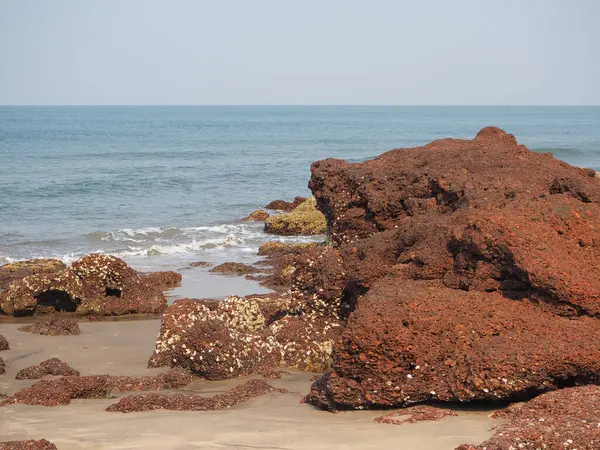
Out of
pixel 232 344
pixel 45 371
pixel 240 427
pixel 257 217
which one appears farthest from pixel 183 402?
pixel 257 217

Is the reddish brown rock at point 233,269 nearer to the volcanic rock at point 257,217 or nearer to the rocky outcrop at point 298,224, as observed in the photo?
the rocky outcrop at point 298,224

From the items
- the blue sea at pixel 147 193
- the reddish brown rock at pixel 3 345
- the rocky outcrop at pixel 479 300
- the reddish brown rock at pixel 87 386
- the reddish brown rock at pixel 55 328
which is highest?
the rocky outcrop at pixel 479 300

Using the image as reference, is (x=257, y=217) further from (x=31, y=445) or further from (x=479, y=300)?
(x=31, y=445)

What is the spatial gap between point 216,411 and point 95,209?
23403 mm

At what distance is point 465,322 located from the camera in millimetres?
6203

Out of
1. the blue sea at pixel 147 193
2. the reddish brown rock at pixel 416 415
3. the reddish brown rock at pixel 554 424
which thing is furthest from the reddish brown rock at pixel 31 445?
the blue sea at pixel 147 193

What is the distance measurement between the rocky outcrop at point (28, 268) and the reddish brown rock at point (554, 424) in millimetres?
12157

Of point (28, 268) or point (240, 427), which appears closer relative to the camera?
point (240, 427)

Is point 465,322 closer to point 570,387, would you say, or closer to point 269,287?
point 570,387

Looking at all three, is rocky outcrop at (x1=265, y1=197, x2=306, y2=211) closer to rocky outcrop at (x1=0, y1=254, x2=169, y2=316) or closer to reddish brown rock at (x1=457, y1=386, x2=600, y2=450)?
rocky outcrop at (x1=0, y1=254, x2=169, y2=316)

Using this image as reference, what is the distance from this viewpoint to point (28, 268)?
16.8 m

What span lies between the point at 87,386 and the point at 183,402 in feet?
4.21

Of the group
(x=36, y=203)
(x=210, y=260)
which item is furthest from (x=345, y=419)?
(x=36, y=203)

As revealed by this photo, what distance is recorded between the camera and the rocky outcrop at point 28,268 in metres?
15.9
